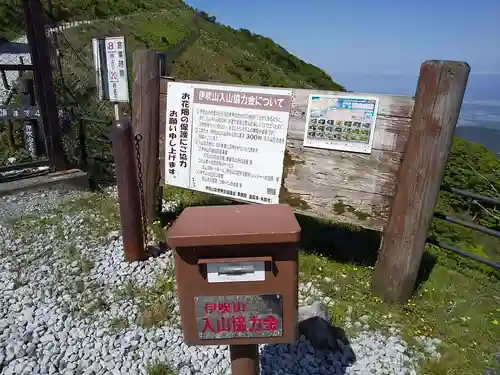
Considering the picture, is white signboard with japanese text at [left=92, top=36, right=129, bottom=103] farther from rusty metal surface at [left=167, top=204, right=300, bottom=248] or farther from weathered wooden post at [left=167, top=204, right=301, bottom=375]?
weathered wooden post at [left=167, top=204, right=301, bottom=375]

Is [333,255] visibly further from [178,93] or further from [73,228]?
[73,228]

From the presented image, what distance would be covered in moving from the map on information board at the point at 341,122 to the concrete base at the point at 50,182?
3.50 meters

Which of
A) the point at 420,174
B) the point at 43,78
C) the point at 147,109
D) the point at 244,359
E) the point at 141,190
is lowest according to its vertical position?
the point at 244,359

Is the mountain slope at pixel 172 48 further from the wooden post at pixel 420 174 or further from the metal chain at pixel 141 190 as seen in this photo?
the wooden post at pixel 420 174

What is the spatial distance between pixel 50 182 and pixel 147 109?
83.2 inches

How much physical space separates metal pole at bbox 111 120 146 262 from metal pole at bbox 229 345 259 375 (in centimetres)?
209

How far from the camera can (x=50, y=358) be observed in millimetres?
2703

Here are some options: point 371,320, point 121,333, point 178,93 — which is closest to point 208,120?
point 178,93

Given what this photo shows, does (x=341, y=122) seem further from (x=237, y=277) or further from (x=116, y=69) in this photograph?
(x=116, y=69)

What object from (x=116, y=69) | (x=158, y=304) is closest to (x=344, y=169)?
(x=158, y=304)

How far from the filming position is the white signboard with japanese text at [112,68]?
16.6ft

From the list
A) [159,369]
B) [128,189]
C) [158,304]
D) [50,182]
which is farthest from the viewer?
[50,182]

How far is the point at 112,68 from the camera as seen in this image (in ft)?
17.1

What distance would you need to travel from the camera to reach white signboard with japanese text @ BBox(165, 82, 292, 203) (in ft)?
11.8
